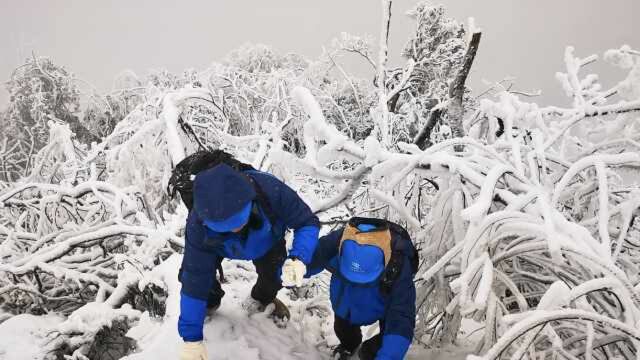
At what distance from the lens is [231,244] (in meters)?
2.00

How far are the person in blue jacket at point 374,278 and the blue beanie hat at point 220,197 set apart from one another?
0.62 metres

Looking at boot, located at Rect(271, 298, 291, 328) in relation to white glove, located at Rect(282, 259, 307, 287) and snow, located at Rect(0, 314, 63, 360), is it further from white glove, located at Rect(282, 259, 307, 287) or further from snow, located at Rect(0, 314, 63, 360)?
snow, located at Rect(0, 314, 63, 360)

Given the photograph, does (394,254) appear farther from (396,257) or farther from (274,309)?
(274,309)

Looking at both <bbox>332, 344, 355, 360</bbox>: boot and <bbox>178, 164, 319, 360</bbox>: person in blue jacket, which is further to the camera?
<bbox>332, 344, 355, 360</bbox>: boot

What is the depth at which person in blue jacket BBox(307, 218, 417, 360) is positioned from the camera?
2.02m

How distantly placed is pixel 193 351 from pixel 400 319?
1.01 m

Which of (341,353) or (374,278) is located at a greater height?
(374,278)

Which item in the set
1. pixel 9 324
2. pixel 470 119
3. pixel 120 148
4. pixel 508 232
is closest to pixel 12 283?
pixel 9 324

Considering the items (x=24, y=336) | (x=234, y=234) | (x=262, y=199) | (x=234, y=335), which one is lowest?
(x=24, y=336)

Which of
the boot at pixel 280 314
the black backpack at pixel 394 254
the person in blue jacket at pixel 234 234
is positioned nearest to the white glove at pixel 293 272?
the person in blue jacket at pixel 234 234

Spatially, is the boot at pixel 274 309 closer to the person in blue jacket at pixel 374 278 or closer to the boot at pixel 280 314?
the boot at pixel 280 314

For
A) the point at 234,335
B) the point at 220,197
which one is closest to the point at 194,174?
the point at 220,197

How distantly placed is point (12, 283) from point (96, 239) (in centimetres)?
79

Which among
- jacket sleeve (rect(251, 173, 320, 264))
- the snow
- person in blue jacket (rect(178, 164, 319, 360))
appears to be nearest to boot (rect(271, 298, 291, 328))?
person in blue jacket (rect(178, 164, 319, 360))
